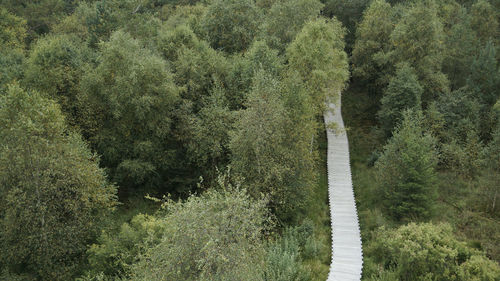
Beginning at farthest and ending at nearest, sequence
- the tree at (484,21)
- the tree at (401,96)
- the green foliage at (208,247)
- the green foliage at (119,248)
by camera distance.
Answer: the tree at (484,21)
the tree at (401,96)
the green foliage at (119,248)
the green foliage at (208,247)

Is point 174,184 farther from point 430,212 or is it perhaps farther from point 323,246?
point 430,212

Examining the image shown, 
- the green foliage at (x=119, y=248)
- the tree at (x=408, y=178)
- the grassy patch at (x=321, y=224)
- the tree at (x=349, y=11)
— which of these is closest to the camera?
the green foliage at (x=119, y=248)

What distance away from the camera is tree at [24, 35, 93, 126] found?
26.1m

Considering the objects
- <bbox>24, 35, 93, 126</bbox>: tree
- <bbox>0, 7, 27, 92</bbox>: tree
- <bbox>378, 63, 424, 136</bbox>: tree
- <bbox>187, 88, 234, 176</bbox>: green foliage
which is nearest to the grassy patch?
<bbox>378, 63, 424, 136</bbox>: tree

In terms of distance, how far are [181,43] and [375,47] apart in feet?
62.9

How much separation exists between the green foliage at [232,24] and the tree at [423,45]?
12.6 meters

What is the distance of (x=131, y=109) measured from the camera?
1015 inches

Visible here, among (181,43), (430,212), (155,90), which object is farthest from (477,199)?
(181,43)

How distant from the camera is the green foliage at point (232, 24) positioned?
3391 cm

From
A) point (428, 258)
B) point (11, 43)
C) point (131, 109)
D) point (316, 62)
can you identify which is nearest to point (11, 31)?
point (11, 43)

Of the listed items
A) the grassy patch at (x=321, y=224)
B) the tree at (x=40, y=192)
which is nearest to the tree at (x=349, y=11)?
the grassy patch at (x=321, y=224)

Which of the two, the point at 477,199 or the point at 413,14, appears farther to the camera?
the point at 413,14

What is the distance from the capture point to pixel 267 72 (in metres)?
27.1

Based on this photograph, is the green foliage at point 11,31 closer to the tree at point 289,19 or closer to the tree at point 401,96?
the tree at point 289,19
